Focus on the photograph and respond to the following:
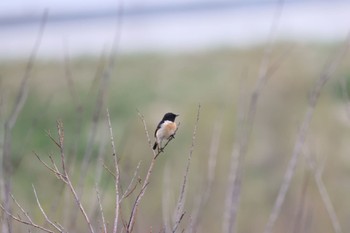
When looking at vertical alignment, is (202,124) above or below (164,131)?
above

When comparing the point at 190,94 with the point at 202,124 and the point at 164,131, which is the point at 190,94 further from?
the point at 164,131

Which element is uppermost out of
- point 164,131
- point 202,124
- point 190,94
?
point 190,94

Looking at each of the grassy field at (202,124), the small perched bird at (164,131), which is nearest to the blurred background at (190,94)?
the grassy field at (202,124)

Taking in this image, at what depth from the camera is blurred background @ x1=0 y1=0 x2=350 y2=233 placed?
8.71m

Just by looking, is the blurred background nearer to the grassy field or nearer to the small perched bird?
the grassy field

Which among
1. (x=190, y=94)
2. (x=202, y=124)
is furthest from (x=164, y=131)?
(x=190, y=94)

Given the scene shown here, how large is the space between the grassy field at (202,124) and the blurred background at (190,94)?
0.05 feet

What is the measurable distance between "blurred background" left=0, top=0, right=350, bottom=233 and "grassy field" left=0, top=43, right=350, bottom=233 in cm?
2

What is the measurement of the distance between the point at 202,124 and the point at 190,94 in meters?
0.68

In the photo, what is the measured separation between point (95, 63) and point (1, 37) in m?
2.33

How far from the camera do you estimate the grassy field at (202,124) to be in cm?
867

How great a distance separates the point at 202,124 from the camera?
9.62m

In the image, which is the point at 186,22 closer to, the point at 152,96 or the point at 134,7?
the point at 134,7

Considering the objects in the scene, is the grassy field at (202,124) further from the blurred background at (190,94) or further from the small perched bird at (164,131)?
the small perched bird at (164,131)
